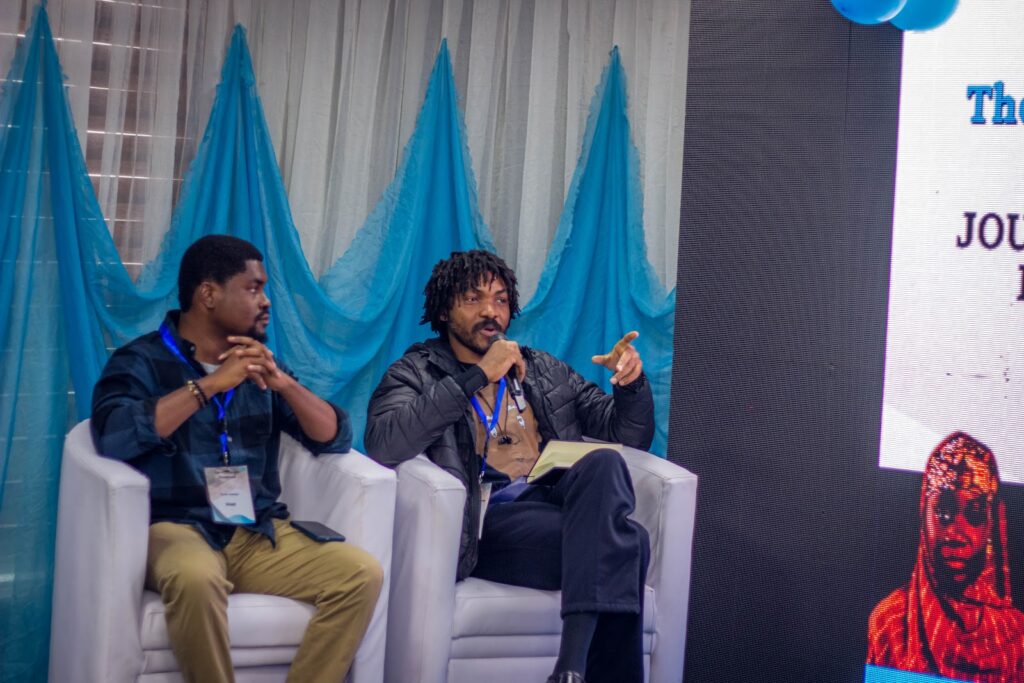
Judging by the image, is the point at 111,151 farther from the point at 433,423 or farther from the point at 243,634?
the point at 243,634

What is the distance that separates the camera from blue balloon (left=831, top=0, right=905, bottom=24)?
275 cm

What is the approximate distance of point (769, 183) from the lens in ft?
9.93

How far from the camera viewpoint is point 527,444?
3.20m

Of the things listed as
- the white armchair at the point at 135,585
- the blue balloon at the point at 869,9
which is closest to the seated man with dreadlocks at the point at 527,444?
the white armchair at the point at 135,585

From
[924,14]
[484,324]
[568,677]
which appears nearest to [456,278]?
[484,324]

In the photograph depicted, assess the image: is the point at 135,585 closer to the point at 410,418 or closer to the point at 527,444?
the point at 410,418

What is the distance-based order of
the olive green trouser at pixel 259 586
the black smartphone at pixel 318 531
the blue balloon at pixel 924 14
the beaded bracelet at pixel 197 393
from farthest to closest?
the blue balloon at pixel 924 14
the black smartphone at pixel 318 531
the beaded bracelet at pixel 197 393
the olive green trouser at pixel 259 586

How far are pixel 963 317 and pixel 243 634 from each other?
1964mm

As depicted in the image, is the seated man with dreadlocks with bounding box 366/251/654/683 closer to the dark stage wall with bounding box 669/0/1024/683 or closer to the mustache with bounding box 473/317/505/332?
the mustache with bounding box 473/317/505/332

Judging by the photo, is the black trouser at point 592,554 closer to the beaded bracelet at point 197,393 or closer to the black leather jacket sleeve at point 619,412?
the black leather jacket sleeve at point 619,412

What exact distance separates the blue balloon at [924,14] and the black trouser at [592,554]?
1.35 metres

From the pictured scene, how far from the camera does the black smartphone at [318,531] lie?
2682 mm

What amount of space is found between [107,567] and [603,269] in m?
2.03

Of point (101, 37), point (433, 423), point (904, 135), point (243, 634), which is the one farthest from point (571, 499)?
point (101, 37)
